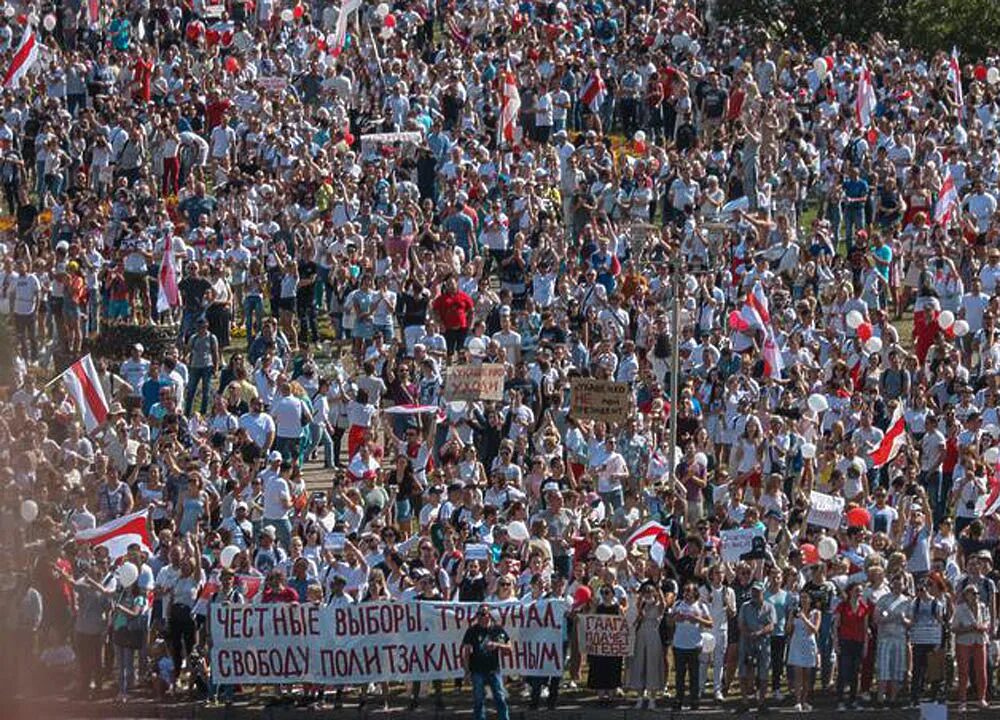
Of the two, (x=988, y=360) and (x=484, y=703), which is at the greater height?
(x=988, y=360)

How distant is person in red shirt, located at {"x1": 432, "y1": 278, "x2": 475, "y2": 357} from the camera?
123 ft

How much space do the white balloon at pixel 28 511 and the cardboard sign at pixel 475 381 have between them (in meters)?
6.13

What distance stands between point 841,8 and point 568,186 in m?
11.9

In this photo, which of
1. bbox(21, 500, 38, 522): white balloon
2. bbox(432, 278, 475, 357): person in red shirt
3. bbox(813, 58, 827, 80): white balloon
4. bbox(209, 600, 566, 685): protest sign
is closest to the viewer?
bbox(21, 500, 38, 522): white balloon

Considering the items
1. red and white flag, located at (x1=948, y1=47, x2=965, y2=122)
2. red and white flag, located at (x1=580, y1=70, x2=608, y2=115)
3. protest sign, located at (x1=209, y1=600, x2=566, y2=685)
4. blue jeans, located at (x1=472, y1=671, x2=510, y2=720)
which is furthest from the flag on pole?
blue jeans, located at (x1=472, y1=671, x2=510, y2=720)

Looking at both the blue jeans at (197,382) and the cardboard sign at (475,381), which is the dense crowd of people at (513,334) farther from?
the cardboard sign at (475,381)

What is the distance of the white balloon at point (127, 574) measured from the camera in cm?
2952

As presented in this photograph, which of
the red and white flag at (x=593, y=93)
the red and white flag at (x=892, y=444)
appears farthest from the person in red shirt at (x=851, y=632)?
the red and white flag at (x=593, y=93)

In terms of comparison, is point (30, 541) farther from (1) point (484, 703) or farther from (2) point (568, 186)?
(2) point (568, 186)

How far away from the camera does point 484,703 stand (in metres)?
28.6

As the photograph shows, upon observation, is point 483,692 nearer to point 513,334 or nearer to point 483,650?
Answer: point 483,650

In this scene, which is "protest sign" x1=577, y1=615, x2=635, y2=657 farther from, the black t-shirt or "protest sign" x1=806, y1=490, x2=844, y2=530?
"protest sign" x1=806, y1=490, x2=844, y2=530

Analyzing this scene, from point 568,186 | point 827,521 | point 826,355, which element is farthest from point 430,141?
point 827,521

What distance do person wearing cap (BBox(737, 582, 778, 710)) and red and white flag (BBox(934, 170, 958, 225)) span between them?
12351 millimetres
